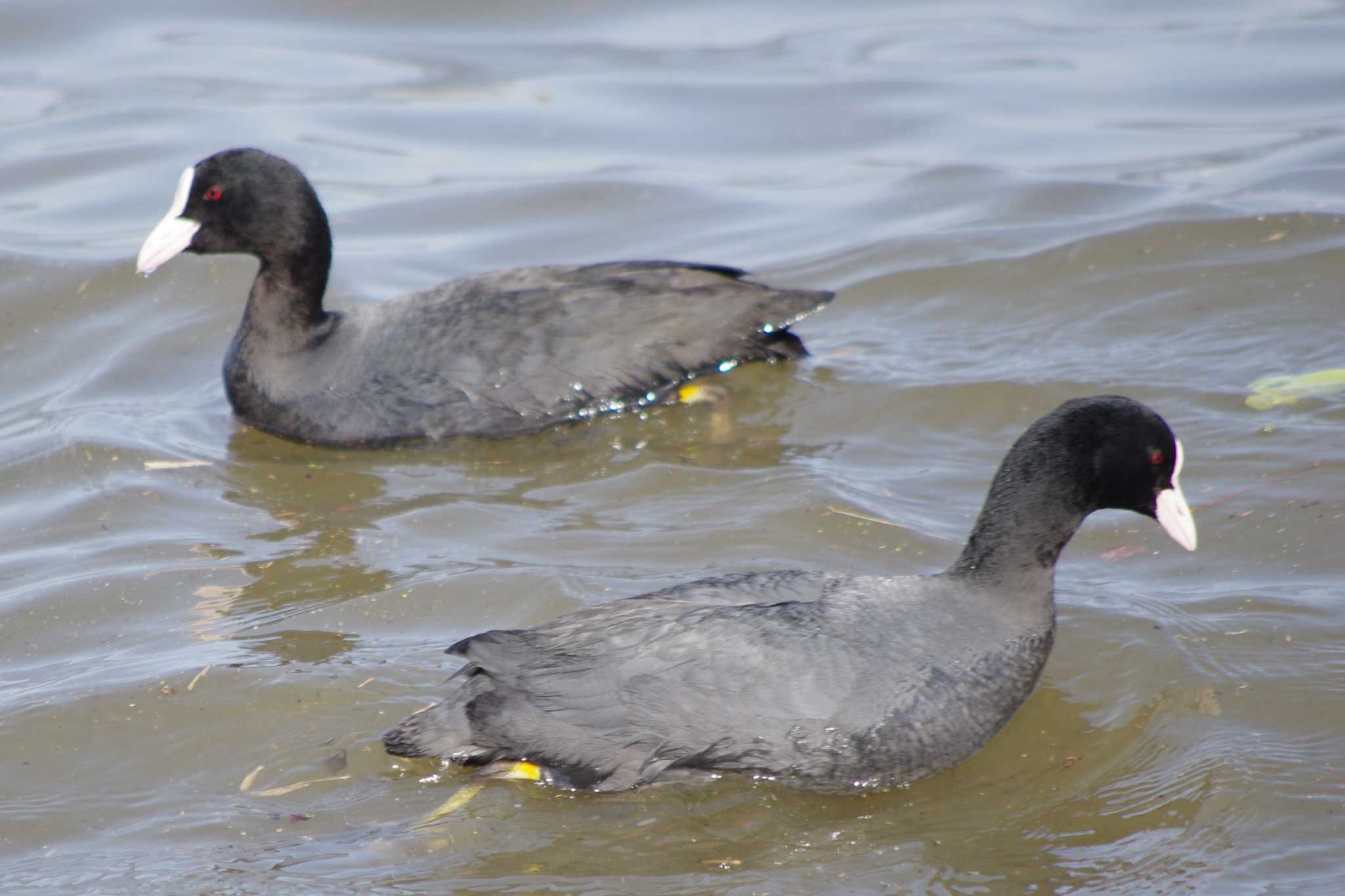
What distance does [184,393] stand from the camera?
6609mm

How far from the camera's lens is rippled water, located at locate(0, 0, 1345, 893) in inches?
145

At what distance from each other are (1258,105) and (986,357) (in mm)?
3908

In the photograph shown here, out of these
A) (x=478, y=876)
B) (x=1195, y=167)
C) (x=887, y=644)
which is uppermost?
(x=1195, y=167)

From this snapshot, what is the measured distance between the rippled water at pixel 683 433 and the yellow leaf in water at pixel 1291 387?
89 mm

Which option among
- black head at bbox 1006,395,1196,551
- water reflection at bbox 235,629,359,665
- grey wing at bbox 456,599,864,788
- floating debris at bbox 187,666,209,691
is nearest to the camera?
grey wing at bbox 456,599,864,788

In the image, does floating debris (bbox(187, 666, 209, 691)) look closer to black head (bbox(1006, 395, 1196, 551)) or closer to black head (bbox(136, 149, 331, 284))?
black head (bbox(1006, 395, 1196, 551))

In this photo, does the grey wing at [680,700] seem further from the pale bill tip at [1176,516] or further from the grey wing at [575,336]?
the grey wing at [575,336]

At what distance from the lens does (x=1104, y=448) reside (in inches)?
157

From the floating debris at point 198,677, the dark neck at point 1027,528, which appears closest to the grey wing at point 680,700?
the dark neck at point 1027,528

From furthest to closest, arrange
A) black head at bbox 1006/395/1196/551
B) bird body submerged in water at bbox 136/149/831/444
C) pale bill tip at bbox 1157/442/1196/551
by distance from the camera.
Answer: bird body submerged in water at bbox 136/149/831/444
pale bill tip at bbox 1157/442/1196/551
black head at bbox 1006/395/1196/551

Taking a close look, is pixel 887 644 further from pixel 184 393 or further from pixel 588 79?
pixel 588 79

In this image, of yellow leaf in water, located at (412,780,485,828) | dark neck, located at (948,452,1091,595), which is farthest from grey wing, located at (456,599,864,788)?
dark neck, located at (948,452,1091,595)

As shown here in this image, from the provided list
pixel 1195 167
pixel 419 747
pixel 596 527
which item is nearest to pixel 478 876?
pixel 419 747

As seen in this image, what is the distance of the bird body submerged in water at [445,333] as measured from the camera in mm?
5992
